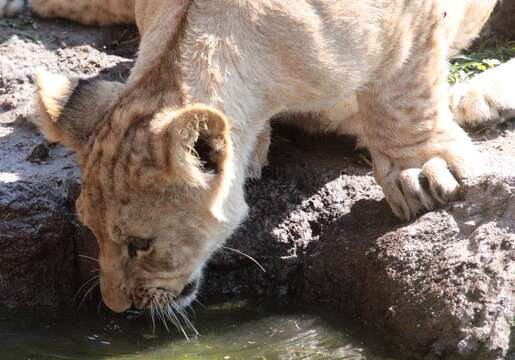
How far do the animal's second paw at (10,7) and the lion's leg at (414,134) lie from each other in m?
2.80

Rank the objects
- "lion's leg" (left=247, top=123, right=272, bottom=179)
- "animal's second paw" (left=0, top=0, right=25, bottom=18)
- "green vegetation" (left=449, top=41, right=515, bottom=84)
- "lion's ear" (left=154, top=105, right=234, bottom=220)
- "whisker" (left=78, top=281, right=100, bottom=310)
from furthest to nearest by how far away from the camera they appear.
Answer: "animal's second paw" (left=0, top=0, right=25, bottom=18) < "green vegetation" (left=449, top=41, right=515, bottom=84) < "lion's leg" (left=247, top=123, right=272, bottom=179) < "whisker" (left=78, top=281, right=100, bottom=310) < "lion's ear" (left=154, top=105, right=234, bottom=220)

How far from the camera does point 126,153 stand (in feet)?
10.8

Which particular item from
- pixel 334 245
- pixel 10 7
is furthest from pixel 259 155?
pixel 10 7

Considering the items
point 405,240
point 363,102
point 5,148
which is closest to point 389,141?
point 363,102

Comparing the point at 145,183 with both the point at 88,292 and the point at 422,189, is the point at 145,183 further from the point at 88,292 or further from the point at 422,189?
the point at 422,189

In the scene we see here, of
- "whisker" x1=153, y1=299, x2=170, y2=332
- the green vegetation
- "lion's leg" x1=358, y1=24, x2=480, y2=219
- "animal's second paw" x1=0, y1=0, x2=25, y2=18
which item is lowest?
"whisker" x1=153, y1=299, x2=170, y2=332

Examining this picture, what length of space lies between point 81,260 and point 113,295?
0.66 m

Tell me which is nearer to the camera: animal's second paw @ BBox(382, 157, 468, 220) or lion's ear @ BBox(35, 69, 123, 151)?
lion's ear @ BBox(35, 69, 123, 151)

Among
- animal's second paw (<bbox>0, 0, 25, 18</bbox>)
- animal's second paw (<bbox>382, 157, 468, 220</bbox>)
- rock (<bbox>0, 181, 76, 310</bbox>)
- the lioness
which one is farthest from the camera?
animal's second paw (<bbox>0, 0, 25, 18</bbox>)

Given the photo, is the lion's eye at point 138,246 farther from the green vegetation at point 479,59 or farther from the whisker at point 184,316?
the green vegetation at point 479,59

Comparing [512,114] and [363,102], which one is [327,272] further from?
[512,114]

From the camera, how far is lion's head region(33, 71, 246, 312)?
10.3 feet

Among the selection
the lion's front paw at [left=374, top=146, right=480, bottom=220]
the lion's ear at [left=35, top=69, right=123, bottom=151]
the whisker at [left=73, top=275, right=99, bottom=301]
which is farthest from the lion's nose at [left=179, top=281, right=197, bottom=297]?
the lion's front paw at [left=374, top=146, right=480, bottom=220]

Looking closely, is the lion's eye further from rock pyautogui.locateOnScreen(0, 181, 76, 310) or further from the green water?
rock pyautogui.locateOnScreen(0, 181, 76, 310)
